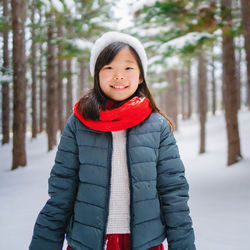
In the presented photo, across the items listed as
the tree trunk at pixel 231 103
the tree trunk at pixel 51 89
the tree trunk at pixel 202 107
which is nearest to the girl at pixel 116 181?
the tree trunk at pixel 231 103

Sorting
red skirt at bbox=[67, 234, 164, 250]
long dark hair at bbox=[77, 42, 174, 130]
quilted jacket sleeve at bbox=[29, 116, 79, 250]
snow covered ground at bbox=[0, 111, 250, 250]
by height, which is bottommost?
snow covered ground at bbox=[0, 111, 250, 250]

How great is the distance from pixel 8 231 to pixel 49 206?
106 inches

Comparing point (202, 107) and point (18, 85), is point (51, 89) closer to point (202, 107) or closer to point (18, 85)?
point (18, 85)

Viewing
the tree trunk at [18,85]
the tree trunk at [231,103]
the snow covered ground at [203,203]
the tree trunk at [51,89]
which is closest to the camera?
the snow covered ground at [203,203]

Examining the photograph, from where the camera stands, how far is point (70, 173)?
5.26ft

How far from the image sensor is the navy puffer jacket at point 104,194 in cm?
151

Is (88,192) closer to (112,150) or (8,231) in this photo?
(112,150)

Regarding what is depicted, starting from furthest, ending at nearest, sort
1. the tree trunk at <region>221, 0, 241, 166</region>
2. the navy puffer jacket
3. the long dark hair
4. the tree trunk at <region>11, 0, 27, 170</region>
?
the tree trunk at <region>11, 0, 27, 170</region>, the tree trunk at <region>221, 0, 241, 166</region>, the long dark hair, the navy puffer jacket

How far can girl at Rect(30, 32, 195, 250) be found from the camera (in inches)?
60.0

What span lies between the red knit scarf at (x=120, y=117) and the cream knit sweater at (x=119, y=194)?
0.43 ft

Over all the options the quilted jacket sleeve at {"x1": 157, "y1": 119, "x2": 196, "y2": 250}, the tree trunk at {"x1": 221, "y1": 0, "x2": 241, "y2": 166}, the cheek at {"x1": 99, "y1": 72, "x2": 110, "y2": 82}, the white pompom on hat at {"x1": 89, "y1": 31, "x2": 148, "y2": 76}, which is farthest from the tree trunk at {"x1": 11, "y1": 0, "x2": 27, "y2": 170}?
the quilted jacket sleeve at {"x1": 157, "y1": 119, "x2": 196, "y2": 250}

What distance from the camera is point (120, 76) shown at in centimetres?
165

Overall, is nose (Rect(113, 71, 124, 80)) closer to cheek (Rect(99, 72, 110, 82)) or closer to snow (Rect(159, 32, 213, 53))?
cheek (Rect(99, 72, 110, 82))

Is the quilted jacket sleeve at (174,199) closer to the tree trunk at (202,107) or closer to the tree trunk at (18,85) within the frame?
the tree trunk at (18,85)
